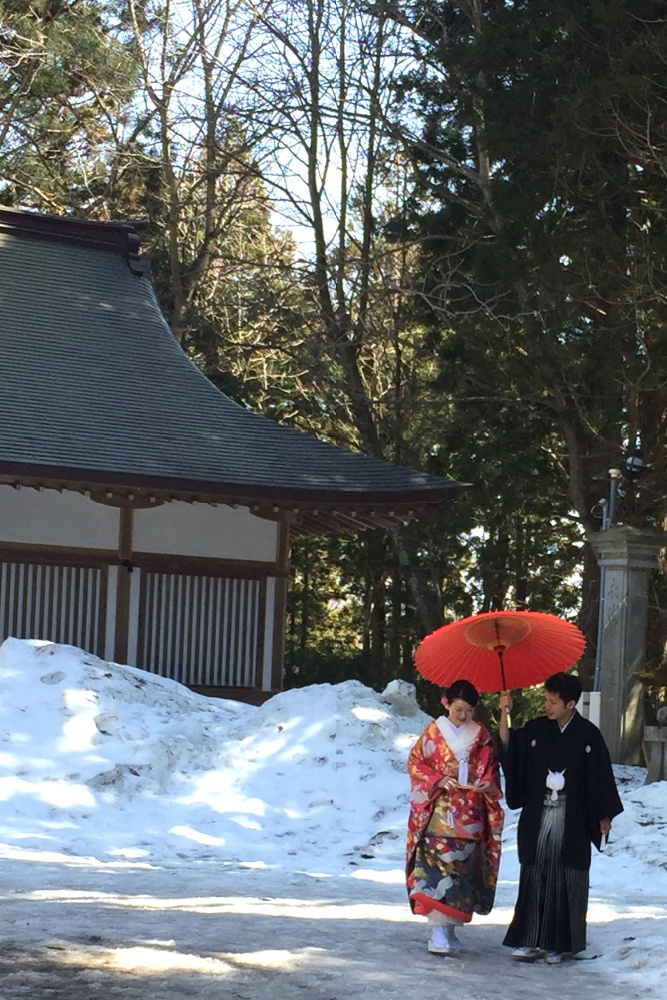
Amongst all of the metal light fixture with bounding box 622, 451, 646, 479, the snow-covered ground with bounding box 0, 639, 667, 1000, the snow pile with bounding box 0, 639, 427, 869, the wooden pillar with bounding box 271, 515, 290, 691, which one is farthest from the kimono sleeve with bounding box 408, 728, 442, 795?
the wooden pillar with bounding box 271, 515, 290, 691

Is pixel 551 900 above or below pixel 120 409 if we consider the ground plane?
below

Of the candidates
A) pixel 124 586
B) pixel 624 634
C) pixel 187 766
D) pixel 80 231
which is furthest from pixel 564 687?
pixel 80 231

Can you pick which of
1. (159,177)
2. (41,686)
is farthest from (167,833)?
(159,177)

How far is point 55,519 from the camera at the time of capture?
15633mm

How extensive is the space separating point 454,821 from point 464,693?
2.07 feet

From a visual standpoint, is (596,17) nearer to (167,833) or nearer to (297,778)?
(297,778)

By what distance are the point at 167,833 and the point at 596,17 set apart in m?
9.94

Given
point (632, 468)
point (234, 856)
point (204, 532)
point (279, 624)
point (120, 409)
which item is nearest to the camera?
point (234, 856)

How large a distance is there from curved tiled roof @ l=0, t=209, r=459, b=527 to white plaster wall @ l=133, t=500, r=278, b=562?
68 centimetres

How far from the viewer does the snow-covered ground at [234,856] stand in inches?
230

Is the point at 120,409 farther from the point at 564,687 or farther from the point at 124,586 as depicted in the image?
the point at 564,687

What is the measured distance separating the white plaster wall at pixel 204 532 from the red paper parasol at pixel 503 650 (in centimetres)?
919

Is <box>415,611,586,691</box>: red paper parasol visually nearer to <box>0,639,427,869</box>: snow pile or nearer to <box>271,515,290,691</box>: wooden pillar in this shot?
<box>0,639,427,869</box>: snow pile

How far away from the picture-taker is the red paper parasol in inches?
278
